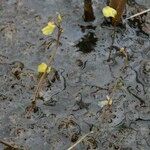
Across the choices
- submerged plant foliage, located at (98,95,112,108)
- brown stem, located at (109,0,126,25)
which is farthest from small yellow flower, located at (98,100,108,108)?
brown stem, located at (109,0,126,25)

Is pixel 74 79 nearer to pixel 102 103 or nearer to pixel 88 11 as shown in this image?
pixel 102 103

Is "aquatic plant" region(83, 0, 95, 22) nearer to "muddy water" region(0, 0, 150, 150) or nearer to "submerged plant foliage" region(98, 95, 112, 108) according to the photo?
"muddy water" region(0, 0, 150, 150)

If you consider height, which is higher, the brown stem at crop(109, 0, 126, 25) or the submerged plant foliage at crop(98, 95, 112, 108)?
the brown stem at crop(109, 0, 126, 25)

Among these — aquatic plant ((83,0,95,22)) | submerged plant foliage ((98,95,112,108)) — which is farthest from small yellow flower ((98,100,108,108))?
aquatic plant ((83,0,95,22))

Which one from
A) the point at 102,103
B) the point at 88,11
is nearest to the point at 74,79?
the point at 102,103

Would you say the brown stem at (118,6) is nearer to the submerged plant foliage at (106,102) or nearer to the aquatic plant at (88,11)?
the aquatic plant at (88,11)

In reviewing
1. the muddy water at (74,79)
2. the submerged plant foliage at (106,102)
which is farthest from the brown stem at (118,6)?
the submerged plant foliage at (106,102)

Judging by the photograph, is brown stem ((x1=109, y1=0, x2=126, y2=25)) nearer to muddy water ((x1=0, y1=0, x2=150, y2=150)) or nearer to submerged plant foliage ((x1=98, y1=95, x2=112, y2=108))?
muddy water ((x1=0, y1=0, x2=150, y2=150))

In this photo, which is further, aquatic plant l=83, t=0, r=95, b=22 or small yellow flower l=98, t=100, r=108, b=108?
aquatic plant l=83, t=0, r=95, b=22

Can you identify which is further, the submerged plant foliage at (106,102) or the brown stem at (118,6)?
the brown stem at (118,6)
